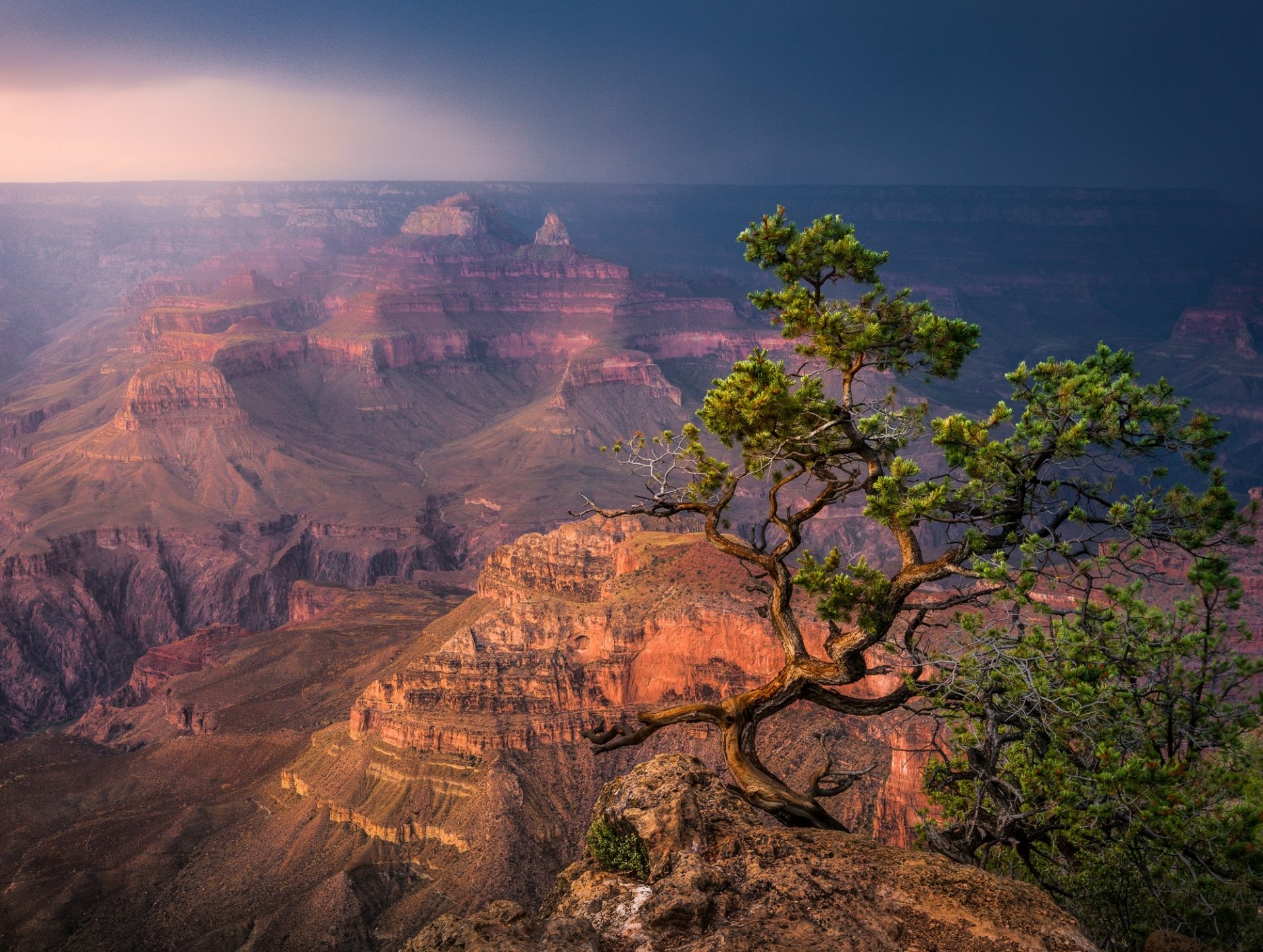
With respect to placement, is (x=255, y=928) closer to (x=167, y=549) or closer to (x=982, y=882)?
(x=982, y=882)

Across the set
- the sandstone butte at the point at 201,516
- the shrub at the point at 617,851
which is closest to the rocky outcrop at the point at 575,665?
the shrub at the point at 617,851

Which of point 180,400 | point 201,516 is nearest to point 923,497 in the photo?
point 201,516

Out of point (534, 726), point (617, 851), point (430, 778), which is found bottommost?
point (430, 778)

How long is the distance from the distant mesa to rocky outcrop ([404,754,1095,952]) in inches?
7204

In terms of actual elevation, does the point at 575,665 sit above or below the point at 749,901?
below

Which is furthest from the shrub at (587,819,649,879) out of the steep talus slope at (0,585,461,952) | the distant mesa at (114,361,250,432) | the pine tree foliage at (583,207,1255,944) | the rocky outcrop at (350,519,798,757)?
the distant mesa at (114,361,250,432)

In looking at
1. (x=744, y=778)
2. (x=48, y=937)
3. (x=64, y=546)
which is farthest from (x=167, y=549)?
(x=744, y=778)

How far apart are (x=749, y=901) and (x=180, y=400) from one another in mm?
189622

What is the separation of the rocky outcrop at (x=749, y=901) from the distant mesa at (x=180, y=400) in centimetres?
18298

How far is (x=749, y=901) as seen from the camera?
1426 centimetres

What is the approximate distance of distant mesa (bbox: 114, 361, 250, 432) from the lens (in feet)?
568

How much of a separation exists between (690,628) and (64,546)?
401 ft

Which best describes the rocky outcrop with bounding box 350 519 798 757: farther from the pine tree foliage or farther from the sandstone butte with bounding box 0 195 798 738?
the sandstone butte with bounding box 0 195 798 738

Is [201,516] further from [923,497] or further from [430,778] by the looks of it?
[923,497]
